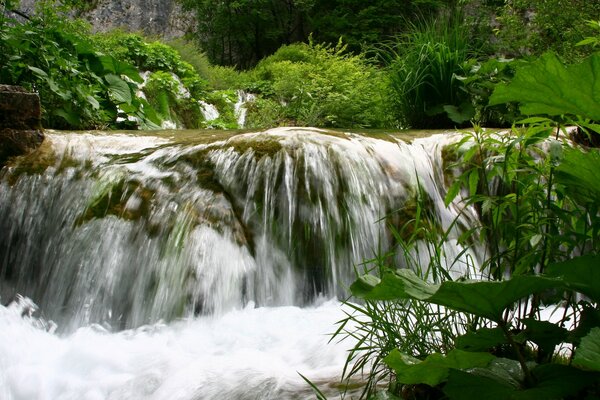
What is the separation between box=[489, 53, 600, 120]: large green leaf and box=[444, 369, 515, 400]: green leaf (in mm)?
594

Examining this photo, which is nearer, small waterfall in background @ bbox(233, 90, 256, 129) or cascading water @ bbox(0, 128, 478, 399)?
cascading water @ bbox(0, 128, 478, 399)

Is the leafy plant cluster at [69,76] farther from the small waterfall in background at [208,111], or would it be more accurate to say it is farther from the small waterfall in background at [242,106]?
the small waterfall in background at [242,106]

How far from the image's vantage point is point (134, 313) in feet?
10.3

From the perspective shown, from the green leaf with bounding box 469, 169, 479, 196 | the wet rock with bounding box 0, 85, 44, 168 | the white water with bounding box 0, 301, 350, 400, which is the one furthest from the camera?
the wet rock with bounding box 0, 85, 44, 168

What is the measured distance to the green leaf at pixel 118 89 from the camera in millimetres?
6156

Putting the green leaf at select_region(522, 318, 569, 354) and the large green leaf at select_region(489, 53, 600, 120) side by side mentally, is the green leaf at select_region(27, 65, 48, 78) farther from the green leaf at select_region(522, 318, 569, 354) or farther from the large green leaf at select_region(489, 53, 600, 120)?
the green leaf at select_region(522, 318, 569, 354)

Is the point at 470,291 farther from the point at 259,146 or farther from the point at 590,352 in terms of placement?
the point at 259,146

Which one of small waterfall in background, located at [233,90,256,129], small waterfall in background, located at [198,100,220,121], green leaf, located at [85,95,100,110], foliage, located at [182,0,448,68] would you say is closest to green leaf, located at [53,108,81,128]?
green leaf, located at [85,95,100,110]

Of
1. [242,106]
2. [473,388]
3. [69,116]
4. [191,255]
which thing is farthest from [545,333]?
[242,106]

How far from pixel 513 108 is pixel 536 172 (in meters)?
4.41

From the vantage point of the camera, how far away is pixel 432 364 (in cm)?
116

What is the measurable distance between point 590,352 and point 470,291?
22cm

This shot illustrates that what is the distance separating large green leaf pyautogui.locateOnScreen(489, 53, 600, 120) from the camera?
111cm

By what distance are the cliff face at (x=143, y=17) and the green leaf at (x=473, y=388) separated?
18295 mm
